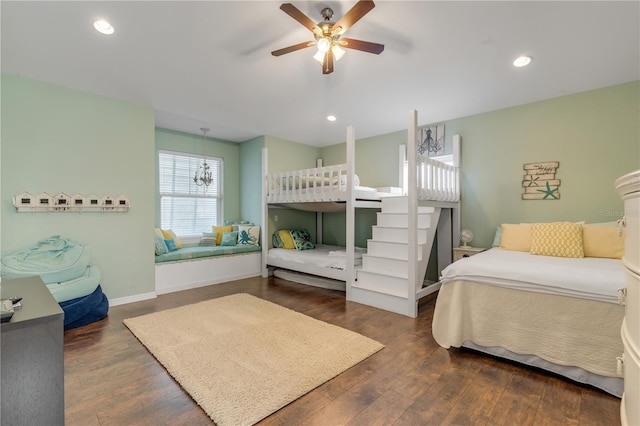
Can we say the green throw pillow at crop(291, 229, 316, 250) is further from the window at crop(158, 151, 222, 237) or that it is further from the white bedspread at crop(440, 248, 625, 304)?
the white bedspread at crop(440, 248, 625, 304)

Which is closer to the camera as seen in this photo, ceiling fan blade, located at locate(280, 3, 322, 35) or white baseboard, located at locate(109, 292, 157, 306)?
ceiling fan blade, located at locate(280, 3, 322, 35)

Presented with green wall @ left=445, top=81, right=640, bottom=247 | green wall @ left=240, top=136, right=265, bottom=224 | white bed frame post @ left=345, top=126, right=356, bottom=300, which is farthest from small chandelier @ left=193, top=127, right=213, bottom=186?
green wall @ left=445, top=81, right=640, bottom=247

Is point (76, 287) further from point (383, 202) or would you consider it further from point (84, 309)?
point (383, 202)

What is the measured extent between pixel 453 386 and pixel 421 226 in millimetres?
1913

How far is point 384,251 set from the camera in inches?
141

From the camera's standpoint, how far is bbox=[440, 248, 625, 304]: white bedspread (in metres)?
1.85

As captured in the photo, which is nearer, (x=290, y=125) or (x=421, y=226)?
(x=421, y=226)

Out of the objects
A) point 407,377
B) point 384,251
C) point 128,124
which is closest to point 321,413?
point 407,377

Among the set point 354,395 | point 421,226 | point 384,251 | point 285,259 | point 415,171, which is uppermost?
point 415,171

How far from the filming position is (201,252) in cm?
435

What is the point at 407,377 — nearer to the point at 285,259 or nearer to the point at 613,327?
the point at 613,327

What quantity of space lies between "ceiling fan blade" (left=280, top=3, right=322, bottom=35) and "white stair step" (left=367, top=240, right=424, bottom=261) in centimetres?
236

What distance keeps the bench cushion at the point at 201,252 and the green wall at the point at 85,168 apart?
24cm

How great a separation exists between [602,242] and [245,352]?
3420 mm
